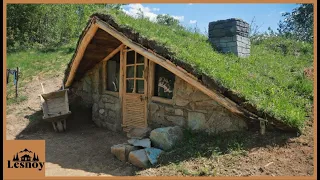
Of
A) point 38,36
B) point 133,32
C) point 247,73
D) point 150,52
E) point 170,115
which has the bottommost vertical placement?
point 170,115

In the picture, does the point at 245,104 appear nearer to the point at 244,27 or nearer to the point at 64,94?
the point at 244,27

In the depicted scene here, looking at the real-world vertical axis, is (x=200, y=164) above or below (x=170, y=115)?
below

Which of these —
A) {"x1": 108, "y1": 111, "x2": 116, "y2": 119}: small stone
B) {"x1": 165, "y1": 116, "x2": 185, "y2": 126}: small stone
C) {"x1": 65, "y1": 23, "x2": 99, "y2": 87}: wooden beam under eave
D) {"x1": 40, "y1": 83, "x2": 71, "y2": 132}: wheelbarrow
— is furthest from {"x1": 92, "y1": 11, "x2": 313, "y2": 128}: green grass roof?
{"x1": 40, "y1": 83, "x2": 71, "y2": 132}: wheelbarrow

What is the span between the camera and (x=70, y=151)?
247 inches

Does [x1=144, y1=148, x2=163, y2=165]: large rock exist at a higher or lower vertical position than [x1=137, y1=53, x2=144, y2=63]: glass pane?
lower

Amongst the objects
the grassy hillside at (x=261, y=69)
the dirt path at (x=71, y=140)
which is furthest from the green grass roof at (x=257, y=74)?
the dirt path at (x=71, y=140)

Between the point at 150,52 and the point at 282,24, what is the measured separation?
19981mm

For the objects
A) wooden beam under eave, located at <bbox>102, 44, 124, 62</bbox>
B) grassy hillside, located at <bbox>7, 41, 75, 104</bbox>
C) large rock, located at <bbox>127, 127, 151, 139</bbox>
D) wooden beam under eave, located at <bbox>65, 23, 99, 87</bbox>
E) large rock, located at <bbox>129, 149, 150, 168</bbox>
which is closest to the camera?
large rock, located at <bbox>129, 149, 150, 168</bbox>

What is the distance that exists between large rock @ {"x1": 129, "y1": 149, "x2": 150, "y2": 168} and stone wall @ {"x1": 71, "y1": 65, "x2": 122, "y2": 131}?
7.43 ft

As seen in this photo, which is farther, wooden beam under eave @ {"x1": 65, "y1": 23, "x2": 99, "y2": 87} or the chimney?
the chimney

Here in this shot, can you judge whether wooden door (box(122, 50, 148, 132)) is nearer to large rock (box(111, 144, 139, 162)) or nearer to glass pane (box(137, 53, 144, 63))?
glass pane (box(137, 53, 144, 63))

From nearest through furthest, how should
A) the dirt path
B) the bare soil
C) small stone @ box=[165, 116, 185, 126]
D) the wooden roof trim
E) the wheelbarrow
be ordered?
the bare soil, the wooden roof trim, the dirt path, small stone @ box=[165, 116, 185, 126], the wheelbarrow

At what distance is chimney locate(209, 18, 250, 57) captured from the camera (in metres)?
7.40

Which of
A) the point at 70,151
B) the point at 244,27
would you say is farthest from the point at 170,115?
the point at 244,27
